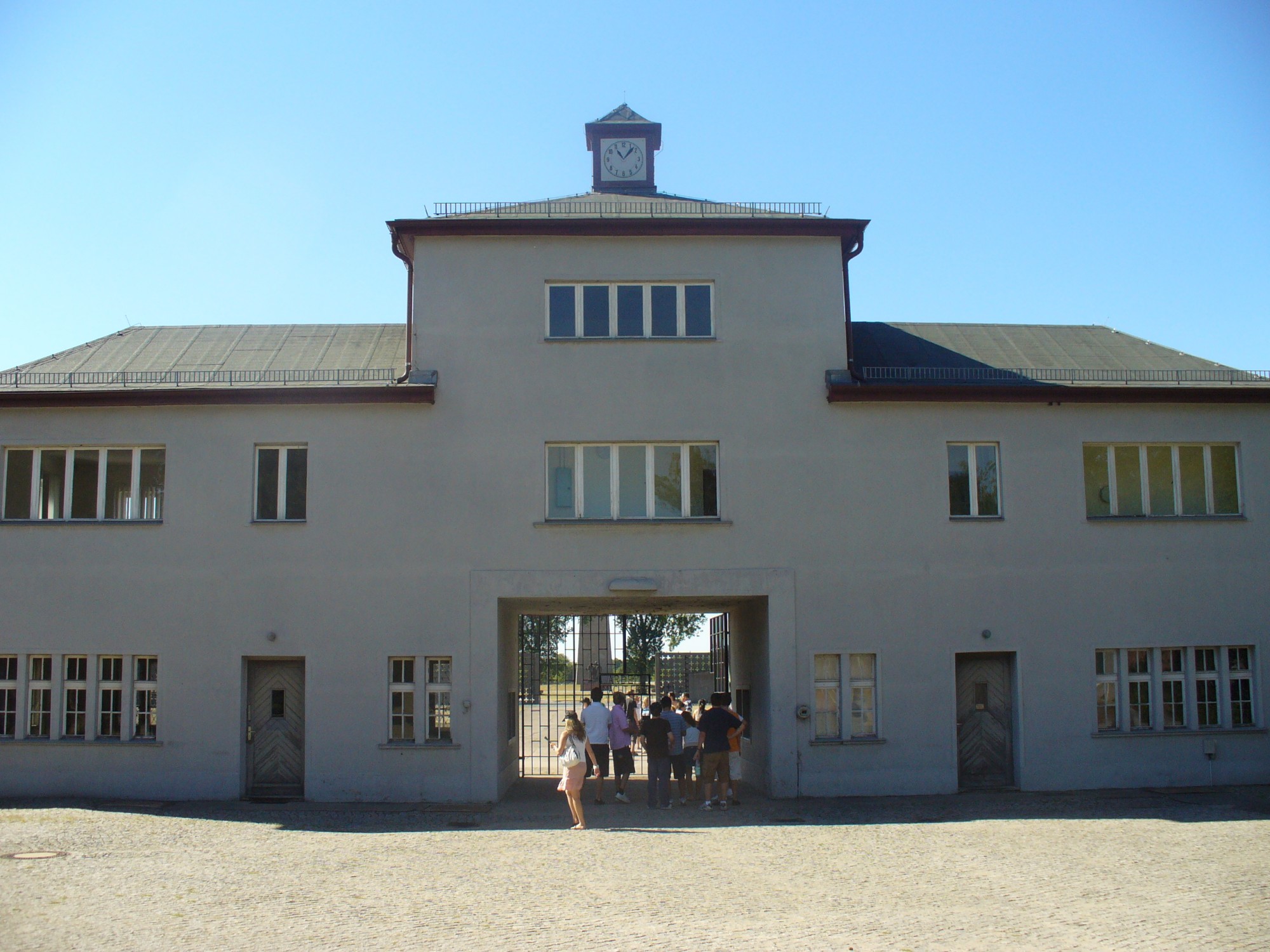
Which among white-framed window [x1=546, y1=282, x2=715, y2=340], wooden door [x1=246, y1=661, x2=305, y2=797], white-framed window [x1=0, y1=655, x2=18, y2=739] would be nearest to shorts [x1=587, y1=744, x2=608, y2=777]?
wooden door [x1=246, y1=661, x2=305, y2=797]

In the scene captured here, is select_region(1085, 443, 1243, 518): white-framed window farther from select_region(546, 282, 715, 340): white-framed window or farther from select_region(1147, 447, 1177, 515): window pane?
select_region(546, 282, 715, 340): white-framed window

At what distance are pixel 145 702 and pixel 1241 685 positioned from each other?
56.4 ft

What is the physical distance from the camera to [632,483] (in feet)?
58.7

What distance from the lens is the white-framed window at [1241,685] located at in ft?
59.9

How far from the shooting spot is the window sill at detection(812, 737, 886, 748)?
57.1ft

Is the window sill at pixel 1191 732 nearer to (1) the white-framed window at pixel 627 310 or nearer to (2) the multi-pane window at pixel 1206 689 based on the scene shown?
(2) the multi-pane window at pixel 1206 689

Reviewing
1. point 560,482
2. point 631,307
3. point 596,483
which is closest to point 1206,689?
point 596,483

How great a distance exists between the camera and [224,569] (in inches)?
690

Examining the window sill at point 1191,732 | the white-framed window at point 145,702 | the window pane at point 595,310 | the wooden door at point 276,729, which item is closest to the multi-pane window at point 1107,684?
the window sill at point 1191,732

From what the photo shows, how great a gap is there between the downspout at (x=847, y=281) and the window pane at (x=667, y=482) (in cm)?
313

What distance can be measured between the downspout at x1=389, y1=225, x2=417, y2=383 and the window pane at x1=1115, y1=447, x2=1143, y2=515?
5511mm

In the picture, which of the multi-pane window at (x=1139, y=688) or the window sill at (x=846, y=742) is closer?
the window sill at (x=846, y=742)

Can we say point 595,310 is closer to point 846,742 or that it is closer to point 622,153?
point 622,153

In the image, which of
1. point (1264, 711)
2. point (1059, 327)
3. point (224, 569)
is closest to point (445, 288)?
point (224, 569)
